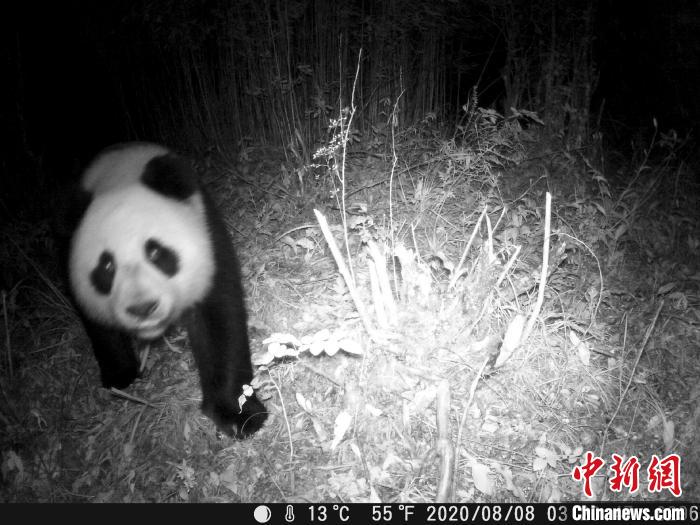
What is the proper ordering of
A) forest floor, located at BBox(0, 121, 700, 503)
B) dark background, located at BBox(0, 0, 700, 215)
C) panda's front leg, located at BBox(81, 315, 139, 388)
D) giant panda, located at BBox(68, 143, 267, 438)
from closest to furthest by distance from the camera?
forest floor, located at BBox(0, 121, 700, 503)
giant panda, located at BBox(68, 143, 267, 438)
panda's front leg, located at BBox(81, 315, 139, 388)
dark background, located at BBox(0, 0, 700, 215)

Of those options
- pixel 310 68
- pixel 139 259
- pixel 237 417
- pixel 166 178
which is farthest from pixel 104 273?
pixel 310 68

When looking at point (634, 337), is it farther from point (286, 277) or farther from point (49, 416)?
point (49, 416)

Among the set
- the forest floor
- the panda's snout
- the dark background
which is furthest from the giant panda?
the dark background

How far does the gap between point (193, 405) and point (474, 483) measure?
5.58 ft

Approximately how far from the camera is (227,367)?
249 centimetres

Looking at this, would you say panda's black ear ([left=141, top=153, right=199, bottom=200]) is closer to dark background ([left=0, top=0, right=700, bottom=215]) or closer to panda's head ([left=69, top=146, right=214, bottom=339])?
panda's head ([left=69, top=146, right=214, bottom=339])

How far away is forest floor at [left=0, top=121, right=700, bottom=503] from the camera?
2.12 meters

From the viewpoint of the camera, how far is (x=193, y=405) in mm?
2711

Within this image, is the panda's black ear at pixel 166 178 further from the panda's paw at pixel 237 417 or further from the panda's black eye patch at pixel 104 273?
the panda's paw at pixel 237 417

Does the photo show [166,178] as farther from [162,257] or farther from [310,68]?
[310,68]

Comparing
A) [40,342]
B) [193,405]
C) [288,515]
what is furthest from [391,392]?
[40,342]

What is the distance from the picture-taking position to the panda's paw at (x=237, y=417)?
2.48 m

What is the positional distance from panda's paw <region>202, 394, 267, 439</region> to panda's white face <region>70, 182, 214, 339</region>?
590 mm

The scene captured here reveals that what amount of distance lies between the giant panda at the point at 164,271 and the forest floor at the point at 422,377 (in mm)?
213
